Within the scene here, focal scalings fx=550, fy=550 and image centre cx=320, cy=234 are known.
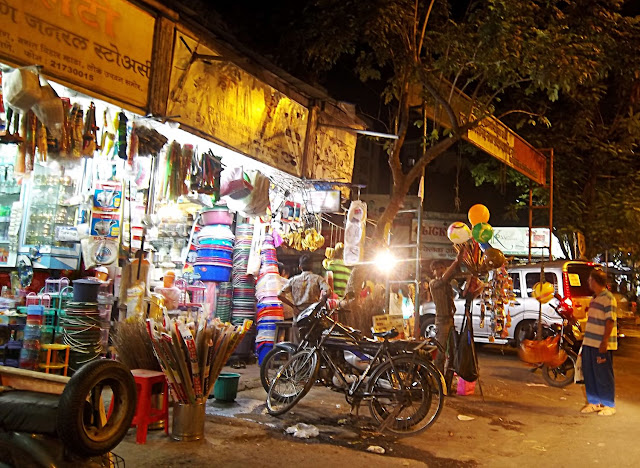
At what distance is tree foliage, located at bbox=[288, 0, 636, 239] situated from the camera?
29.2 feet

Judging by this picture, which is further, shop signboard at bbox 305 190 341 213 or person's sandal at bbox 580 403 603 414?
shop signboard at bbox 305 190 341 213

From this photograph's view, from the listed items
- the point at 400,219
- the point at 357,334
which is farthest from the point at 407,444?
the point at 400,219

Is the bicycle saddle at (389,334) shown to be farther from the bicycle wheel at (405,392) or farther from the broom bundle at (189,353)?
the broom bundle at (189,353)

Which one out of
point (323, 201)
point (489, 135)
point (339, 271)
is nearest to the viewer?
point (323, 201)

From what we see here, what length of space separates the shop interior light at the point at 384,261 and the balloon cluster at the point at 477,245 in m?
1.10

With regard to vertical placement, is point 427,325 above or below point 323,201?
below

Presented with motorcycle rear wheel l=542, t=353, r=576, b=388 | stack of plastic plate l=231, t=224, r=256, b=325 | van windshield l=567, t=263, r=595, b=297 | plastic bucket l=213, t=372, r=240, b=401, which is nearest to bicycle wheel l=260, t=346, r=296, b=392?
plastic bucket l=213, t=372, r=240, b=401

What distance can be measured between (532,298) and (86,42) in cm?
1167

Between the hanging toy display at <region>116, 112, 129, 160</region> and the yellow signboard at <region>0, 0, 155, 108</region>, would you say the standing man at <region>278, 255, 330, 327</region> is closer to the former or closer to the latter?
the hanging toy display at <region>116, 112, 129, 160</region>

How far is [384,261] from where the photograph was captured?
30.4ft

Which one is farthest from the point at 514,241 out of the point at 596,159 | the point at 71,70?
the point at 71,70

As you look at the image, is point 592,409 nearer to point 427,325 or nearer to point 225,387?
point 225,387

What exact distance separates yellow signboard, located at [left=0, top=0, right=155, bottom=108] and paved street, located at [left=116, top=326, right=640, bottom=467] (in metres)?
3.50

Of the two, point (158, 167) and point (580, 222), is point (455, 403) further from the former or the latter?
point (580, 222)
